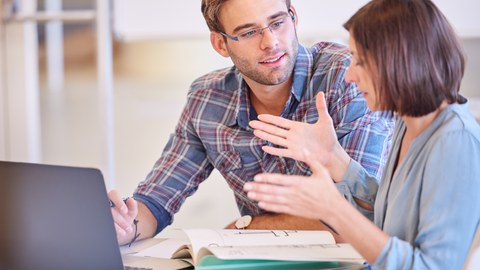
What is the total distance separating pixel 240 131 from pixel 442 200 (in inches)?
33.6

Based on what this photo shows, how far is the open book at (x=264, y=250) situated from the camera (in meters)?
1.12

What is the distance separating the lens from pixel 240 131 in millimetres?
1832

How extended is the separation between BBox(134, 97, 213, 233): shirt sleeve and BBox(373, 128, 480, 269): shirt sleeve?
0.84 metres

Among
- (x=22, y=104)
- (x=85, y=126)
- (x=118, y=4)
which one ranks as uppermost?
(x=118, y=4)

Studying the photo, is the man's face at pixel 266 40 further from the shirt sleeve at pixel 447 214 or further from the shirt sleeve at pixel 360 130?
the shirt sleeve at pixel 447 214

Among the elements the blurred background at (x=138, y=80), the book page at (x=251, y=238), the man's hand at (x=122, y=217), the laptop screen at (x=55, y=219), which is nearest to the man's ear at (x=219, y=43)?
the man's hand at (x=122, y=217)

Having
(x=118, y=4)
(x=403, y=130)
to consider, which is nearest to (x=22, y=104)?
(x=118, y=4)

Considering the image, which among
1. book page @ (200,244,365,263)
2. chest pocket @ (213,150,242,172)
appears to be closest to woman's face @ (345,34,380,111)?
book page @ (200,244,365,263)

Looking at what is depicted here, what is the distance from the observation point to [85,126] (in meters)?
4.48

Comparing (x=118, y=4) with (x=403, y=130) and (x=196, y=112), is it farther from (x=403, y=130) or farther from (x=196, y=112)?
(x=403, y=130)

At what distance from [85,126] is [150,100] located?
0.51 metres

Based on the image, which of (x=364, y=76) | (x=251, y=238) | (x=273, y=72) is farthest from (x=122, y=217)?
(x=364, y=76)

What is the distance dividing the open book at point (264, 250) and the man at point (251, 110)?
0.87ft

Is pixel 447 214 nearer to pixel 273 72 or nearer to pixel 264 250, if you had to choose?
pixel 264 250
